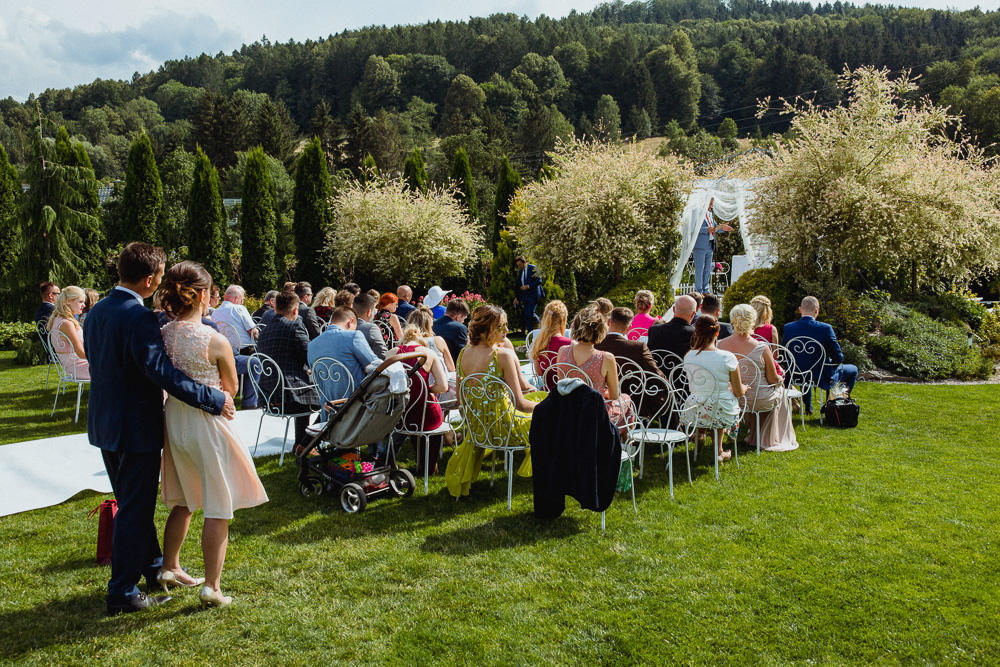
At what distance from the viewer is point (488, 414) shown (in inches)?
172

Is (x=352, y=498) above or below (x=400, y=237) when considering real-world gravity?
below

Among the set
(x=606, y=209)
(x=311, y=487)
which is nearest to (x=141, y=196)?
(x=606, y=209)

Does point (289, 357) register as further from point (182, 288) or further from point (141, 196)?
point (141, 196)

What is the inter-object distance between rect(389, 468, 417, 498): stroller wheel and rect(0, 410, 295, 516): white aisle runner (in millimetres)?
1112

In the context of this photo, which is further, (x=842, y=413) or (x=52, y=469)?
(x=842, y=413)

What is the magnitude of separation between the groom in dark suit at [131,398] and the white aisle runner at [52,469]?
3.75 ft

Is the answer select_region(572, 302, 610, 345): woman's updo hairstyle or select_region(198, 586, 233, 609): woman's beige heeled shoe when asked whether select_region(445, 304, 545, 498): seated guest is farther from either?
select_region(198, 586, 233, 609): woman's beige heeled shoe

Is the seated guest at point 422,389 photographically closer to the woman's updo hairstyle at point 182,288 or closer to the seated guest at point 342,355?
the seated guest at point 342,355

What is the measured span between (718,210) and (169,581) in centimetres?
1316

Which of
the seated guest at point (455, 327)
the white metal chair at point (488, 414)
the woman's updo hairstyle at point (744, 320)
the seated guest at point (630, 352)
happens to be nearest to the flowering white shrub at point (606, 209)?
the seated guest at point (455, 327)

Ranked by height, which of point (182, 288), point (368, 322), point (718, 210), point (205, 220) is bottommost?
point (368, 322)

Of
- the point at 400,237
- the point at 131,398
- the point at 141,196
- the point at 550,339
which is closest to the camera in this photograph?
the point at 131,398

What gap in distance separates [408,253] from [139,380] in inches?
502

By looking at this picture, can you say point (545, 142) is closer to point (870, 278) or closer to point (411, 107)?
point (411, 107)
